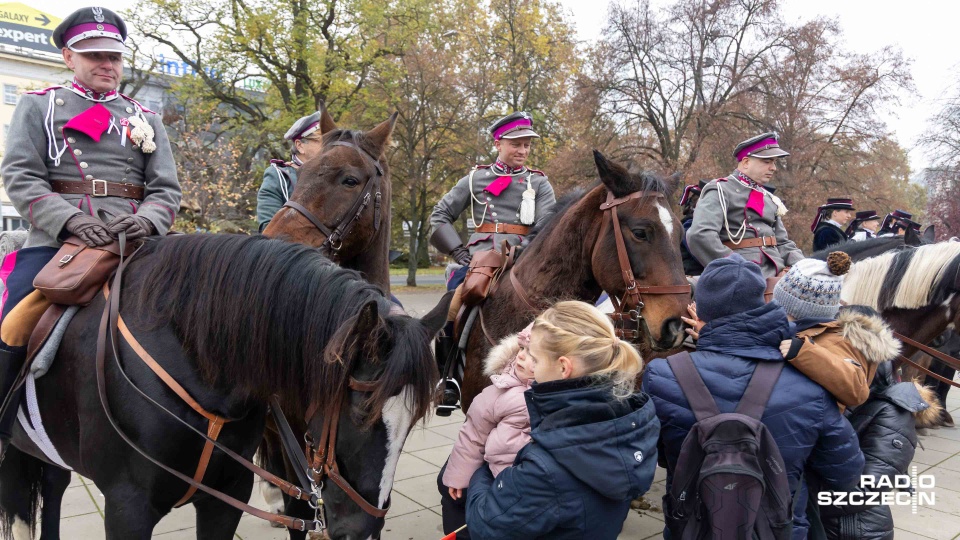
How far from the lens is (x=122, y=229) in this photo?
2494 millimetres

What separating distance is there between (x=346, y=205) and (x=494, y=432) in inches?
70.4

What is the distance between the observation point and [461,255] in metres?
4.22

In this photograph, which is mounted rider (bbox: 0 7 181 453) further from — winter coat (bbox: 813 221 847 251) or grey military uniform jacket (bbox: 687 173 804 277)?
winter coat (bbox: 813 221 847 251)

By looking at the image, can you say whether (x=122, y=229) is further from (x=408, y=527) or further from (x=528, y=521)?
(x=408, y=527)

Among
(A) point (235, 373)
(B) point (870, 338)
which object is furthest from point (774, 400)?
(A) point (235, 373)

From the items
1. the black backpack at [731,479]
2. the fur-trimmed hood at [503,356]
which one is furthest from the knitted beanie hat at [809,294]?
the fur-trimmed hood at [503,356]

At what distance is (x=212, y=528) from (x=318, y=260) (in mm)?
1284

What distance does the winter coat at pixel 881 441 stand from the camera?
8.78 ft

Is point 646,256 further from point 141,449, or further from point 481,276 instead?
point 141,449

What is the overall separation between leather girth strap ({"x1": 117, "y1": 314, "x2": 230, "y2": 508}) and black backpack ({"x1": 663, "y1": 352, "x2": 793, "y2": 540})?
1.70 m

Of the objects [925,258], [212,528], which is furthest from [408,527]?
[925,258]

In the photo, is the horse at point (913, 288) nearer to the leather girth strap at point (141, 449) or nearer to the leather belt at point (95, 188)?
the leather girth strap at point (141, 449)

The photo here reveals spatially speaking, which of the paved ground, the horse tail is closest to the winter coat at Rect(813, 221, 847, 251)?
the paved ground

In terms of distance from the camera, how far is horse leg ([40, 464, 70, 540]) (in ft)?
10.4
